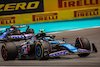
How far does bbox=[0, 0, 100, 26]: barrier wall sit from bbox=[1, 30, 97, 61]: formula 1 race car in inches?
500

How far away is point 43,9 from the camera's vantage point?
2567 cm

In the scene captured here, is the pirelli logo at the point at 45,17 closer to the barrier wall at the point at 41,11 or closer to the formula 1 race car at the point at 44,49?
A: the barrier wall at the point at 41,11

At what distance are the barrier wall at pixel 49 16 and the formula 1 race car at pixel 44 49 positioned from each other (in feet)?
41.3

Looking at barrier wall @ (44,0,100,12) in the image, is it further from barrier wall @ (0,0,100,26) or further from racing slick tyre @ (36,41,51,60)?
racing slick tyre @ (36,41,51,60)

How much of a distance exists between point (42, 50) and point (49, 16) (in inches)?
592

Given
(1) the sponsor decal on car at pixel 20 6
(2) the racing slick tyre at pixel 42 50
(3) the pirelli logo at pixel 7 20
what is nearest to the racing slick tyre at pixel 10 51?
(2) the racing slick tyre at pixel 42 50

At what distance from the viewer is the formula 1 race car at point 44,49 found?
10961mm

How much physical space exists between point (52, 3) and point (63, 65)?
16.7 meters

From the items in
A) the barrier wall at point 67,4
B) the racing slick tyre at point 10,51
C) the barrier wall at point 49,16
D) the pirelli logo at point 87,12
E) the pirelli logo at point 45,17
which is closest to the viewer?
the racing slick tyre at point 10,51

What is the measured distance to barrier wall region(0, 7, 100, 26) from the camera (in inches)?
992

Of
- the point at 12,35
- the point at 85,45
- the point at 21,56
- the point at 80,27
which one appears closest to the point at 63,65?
the point at 85,45

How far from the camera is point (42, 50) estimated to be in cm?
1080

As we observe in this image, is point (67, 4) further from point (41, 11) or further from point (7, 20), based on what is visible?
point (7, 20)

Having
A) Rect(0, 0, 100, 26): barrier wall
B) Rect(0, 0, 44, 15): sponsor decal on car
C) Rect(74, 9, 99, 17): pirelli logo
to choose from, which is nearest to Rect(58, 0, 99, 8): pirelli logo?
Rect(0, 0, 100, 26): barrier wall
